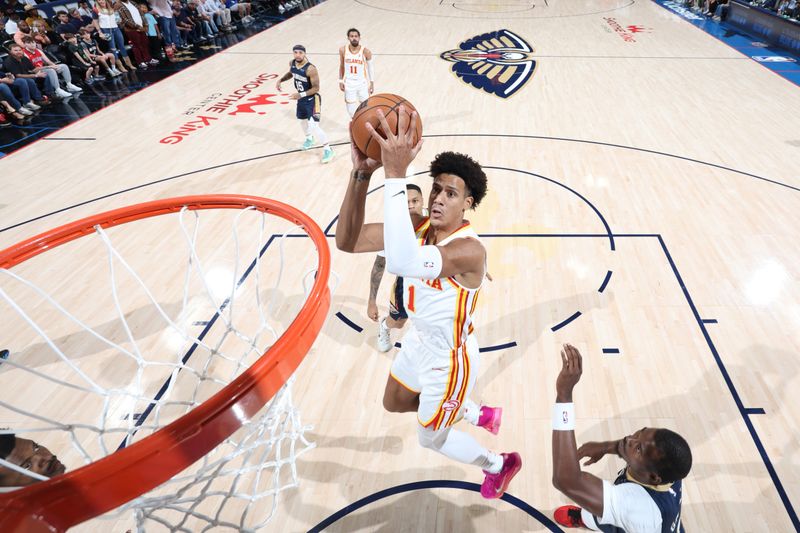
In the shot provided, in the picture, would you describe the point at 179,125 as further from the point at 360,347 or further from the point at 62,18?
the point at 360,347

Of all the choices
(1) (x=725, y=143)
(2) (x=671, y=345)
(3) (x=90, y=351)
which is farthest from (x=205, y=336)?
(1) (x=725, y=143)

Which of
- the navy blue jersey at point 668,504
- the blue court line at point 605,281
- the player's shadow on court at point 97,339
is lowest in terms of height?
the blue court line at point 605,281

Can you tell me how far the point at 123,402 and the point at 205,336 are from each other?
0.79m

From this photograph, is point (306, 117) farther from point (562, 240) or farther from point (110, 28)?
point (110, 28)

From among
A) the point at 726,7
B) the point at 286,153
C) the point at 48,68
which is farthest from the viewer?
the point at 726,7

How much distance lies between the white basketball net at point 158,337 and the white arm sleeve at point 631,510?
1512 millimetres

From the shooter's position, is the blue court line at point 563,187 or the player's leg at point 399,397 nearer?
the player's leg at point 399,397

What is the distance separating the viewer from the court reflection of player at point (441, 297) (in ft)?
6.99

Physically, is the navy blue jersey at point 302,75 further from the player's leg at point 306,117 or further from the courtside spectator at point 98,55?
the courtside spectator at point 98,55

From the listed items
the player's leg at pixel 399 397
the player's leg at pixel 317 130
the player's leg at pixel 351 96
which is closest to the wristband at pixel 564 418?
the player's leg at pixel 399 397

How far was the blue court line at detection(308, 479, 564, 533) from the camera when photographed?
275cm

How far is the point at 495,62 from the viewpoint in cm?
1129

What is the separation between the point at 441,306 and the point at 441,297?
0.15ft

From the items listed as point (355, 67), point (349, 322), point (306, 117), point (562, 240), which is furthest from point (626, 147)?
point (349, 322)
